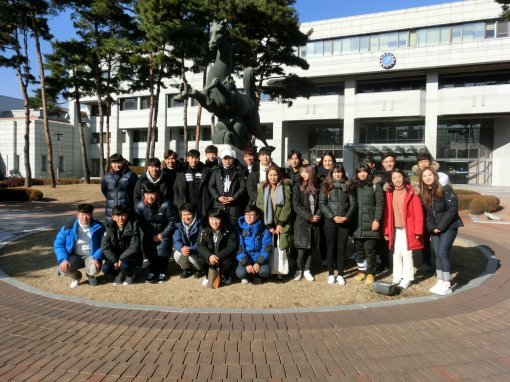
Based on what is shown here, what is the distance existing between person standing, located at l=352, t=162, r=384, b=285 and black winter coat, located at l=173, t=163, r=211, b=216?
7.83ft

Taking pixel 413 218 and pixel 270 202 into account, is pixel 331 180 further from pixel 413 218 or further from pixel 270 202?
pixel 413 218

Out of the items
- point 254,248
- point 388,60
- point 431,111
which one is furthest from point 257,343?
point 388,60

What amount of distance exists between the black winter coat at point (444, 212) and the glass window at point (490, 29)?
34.0m

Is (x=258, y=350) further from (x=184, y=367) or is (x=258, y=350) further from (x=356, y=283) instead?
(x=356, y=283)

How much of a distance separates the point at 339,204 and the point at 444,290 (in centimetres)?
178

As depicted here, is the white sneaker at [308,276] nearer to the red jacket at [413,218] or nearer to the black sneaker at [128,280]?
the red jacket at [413,218]

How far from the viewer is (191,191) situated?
6.36 meters

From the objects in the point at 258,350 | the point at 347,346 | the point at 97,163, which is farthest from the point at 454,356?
the point at 97,163

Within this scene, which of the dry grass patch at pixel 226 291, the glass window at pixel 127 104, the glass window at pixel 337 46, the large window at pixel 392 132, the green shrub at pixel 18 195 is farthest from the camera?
the glass window at pixel 127 104

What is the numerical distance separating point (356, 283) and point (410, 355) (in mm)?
2150

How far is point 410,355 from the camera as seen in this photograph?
3.36 metres

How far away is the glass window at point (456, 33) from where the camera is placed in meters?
32.7

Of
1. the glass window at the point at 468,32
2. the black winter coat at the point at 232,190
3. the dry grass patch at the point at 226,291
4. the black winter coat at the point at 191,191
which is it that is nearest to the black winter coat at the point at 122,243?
the dry grass patch at the point at 226,291

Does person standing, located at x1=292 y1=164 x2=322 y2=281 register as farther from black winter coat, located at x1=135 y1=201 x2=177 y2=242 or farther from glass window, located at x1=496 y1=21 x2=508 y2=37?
glass window, located at x1=496 y1=21 x2=508 y2=37
